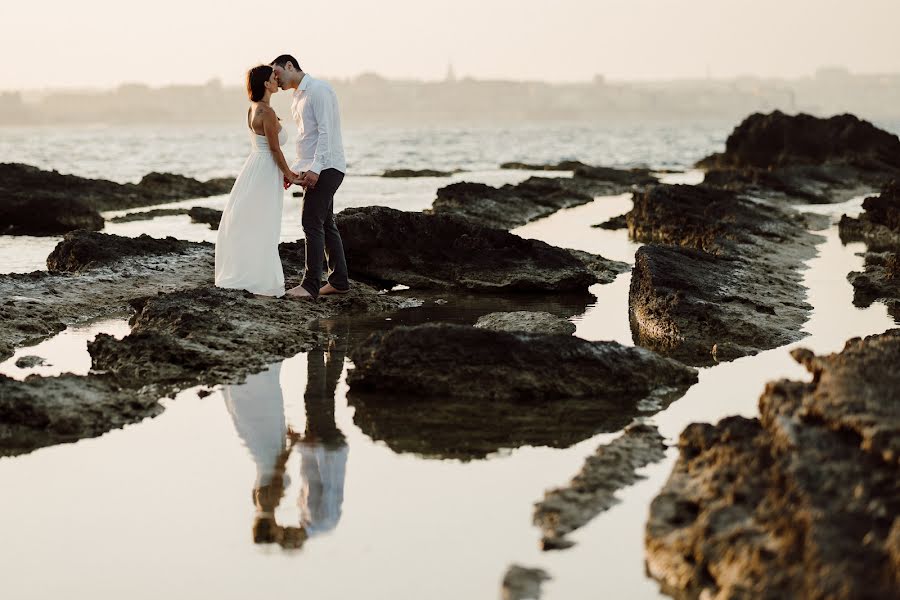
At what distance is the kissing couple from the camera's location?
30.5 feet

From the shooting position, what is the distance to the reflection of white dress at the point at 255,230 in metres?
9.78

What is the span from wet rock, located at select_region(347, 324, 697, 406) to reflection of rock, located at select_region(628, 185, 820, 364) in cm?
122

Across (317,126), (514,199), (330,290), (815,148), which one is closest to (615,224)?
(514,199)

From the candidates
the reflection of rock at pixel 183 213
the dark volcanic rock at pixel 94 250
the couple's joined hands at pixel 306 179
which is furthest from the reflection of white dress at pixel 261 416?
the reflection of rock at pixel 183 213

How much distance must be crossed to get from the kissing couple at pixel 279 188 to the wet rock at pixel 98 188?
33.8 ft

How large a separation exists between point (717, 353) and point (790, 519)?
169 inches

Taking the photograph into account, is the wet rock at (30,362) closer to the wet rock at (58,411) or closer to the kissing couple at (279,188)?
the wet rock at (58,411)

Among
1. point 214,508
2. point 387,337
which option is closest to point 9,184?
point 387,337

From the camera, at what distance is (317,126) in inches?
368

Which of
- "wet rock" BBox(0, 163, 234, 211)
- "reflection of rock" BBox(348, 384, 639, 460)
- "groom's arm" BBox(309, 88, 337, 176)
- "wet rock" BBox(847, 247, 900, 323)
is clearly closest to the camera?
"reflection of rock" BBox(348, 384, 639, 460)

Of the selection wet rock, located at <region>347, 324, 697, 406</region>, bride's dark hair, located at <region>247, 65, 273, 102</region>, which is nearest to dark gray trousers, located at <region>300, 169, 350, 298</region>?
bride's dark hair, located at <region>247, 65, 273, 102</region>

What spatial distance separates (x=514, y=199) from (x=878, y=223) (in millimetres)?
6808

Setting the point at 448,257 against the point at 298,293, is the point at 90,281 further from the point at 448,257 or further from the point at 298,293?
the point at 448,257

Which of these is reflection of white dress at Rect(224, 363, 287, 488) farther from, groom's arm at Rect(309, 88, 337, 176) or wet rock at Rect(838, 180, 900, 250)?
wet rock at Rect(838, 180, 900, 250)
